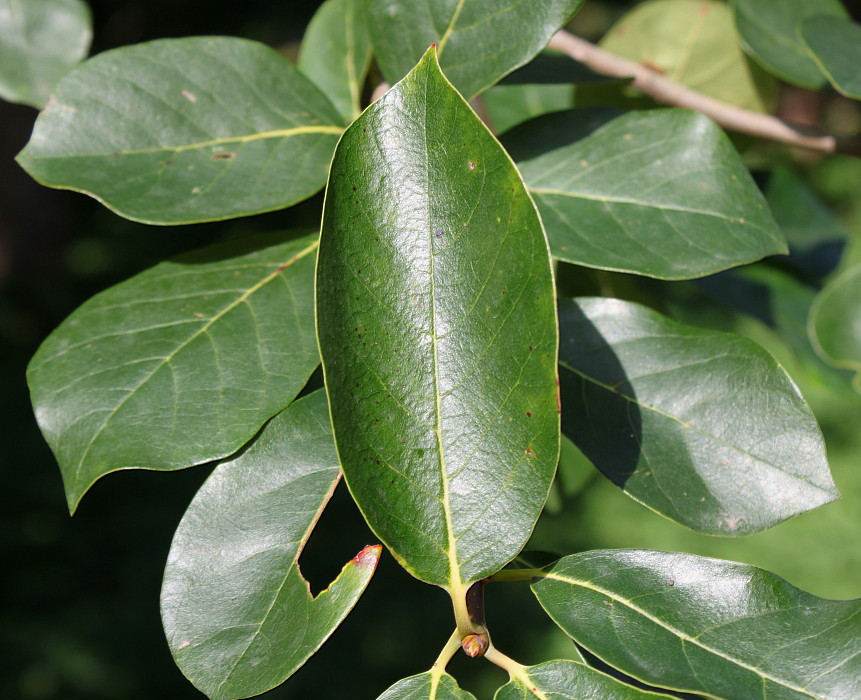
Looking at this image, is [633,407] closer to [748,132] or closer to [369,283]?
[369,283]

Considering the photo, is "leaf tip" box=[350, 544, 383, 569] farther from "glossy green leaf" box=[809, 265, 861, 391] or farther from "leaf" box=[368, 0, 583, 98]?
"glossy green leaf" box=[809, 265, 861, 391]

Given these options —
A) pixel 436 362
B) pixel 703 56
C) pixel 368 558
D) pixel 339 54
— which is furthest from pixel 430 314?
pixel 703 56

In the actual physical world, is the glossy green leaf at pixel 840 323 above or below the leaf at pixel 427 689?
below

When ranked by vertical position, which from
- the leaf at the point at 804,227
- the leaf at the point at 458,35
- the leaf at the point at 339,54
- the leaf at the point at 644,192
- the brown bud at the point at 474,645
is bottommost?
the leaf at the point at 804,227

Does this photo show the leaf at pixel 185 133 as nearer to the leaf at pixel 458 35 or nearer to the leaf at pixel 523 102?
the leaf at pixel 458 35

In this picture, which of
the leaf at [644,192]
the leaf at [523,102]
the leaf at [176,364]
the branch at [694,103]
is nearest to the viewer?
the leaf at [176,364]

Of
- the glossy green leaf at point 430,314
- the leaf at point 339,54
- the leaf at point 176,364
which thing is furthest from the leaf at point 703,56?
the glossy green leaf at point 430,314

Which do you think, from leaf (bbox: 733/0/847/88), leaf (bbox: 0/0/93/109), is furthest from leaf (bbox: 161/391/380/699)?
leaf (bbox: 733/0/847/88)

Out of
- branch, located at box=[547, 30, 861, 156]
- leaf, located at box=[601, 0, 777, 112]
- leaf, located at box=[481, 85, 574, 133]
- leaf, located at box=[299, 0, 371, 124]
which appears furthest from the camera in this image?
leaf, located at box=[601, 0, 777, 112]
